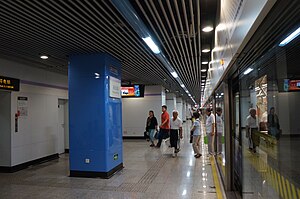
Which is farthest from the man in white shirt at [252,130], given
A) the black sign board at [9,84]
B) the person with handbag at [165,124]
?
the person with handbag at [165,124]

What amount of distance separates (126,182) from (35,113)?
391 cm

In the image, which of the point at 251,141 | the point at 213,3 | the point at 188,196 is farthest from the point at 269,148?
the point at 213,3

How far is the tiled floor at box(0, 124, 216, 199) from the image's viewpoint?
455cm

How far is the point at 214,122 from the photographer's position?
7.23 meters

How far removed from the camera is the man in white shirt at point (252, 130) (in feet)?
7.88

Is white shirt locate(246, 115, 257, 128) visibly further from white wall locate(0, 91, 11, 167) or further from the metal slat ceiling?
white wall locate(0, 91, 11, 167)

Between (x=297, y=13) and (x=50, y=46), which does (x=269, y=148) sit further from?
(x=50, y=46)

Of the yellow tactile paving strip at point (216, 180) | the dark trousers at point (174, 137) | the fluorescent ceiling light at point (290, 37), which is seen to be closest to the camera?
the fluorescent ceiling light at point (290, 37)

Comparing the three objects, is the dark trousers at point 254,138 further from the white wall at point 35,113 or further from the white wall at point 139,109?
the white wall at point 139,109

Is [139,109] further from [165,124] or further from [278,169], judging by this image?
[278,169]

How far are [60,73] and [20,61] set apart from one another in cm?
211

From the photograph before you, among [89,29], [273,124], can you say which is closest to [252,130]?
[273,124]

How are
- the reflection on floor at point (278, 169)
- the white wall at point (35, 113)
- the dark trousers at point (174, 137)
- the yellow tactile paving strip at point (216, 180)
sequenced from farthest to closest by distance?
the dark trousers at point (174, 137) → the white wall at point (35, 113) → the yellow tactile paving strip at point (216, 180) → the reflection on floor at point (278, 169)

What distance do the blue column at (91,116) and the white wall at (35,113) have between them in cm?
190
